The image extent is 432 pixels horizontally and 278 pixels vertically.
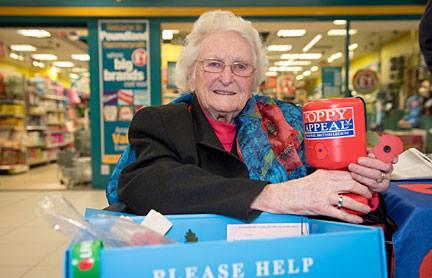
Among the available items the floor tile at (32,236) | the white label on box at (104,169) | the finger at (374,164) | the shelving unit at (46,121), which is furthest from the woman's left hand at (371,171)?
the shelving unit at (46,121)

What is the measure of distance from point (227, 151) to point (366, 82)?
7678mm

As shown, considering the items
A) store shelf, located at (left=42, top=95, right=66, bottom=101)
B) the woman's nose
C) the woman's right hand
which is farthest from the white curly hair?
store shelf, located at (left=42, top=95, right=66, bottom=101)

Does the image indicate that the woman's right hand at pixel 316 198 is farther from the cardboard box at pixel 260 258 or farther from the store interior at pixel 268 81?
the store interior at pixel 268 81

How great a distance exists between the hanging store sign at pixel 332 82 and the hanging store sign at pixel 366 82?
3.68ft

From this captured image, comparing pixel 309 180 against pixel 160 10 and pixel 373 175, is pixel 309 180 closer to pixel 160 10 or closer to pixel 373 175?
pixel 373 175

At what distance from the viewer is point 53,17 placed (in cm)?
572

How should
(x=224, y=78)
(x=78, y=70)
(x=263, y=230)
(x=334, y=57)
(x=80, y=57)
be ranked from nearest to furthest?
1. (x=263, y=230)
2. (x=224, y=78)
3. (x=334, y=57)
4. (x=80, y=57)
5. (x=78, y=70)

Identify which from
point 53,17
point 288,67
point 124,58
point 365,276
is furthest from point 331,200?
point 288,67

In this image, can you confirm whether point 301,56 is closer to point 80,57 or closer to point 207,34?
point 80,57

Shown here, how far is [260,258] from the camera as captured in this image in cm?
62

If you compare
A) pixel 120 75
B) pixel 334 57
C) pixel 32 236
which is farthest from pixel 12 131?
pixel 334 57

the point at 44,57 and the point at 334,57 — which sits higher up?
the point at 44,57

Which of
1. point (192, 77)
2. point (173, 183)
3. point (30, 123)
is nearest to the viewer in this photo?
point (173, 183)

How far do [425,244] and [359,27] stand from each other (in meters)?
6.30
